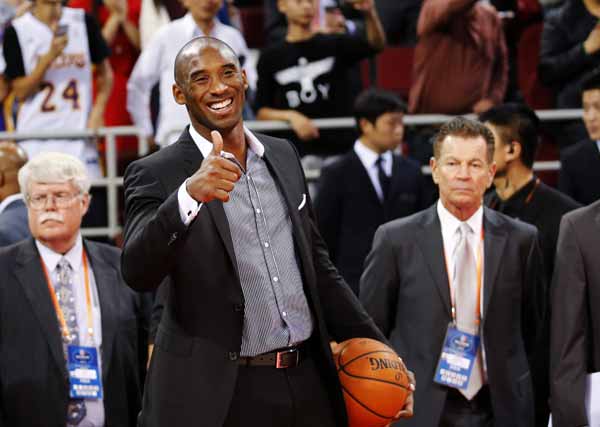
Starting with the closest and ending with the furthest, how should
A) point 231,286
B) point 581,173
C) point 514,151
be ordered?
point 231,286, point 514,151, point 581,173

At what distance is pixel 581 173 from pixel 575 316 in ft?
8.11

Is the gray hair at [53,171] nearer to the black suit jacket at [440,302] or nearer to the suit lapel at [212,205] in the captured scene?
the black suit jacket at [440,302]

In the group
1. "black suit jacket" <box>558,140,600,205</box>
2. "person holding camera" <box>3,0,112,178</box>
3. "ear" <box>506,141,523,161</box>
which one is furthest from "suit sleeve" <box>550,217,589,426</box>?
"person holding camera" <box>3,0,112,178</box>

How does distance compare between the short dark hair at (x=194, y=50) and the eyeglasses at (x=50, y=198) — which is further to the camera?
the eyeglasses at (x=50, y=198)

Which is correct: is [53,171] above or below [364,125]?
below

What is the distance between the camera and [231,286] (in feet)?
10.7

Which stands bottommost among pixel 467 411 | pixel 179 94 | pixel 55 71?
pixel 467 411

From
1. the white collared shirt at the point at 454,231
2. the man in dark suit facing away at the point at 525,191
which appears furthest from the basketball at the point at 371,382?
the man in dark suit facing away at the point at 525,191

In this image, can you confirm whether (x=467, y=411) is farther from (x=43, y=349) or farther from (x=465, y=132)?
(x=43, y=349)

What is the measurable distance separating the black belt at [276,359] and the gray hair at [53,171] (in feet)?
6.26

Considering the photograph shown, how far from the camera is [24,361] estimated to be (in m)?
4.66

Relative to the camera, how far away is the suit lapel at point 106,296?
15.8 feet

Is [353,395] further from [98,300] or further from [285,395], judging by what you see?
[98,300]

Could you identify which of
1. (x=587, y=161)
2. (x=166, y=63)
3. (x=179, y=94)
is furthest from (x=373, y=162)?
(x=179, y=94)
